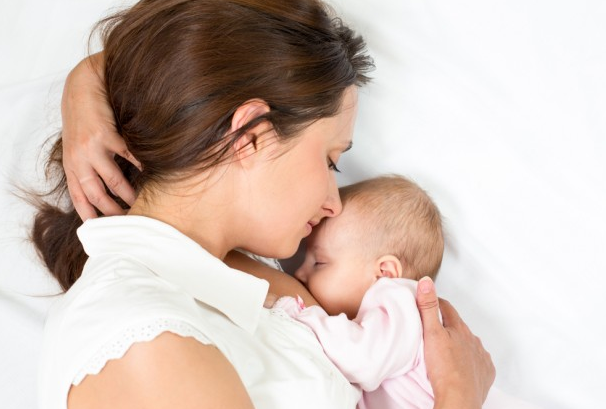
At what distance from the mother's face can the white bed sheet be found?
332mm

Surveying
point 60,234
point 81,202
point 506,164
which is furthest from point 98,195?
point 506,164

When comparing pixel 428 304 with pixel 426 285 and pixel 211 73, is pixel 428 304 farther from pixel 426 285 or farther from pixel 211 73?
pixel 211 73

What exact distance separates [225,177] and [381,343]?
0.45 metres

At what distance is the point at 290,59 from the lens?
1.42 meters

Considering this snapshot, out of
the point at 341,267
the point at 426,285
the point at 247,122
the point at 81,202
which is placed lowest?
the point at 81,202

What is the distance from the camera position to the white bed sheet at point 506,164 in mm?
1748

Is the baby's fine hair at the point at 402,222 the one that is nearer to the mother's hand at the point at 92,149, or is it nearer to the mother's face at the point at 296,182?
the mother's face at the point at 296,182

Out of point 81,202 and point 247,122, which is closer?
point 247,122

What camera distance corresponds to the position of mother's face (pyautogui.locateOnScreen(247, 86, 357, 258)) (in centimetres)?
146

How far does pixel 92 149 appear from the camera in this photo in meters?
1.58

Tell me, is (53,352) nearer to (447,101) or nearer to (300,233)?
(300,233)

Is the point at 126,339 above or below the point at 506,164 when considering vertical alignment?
below

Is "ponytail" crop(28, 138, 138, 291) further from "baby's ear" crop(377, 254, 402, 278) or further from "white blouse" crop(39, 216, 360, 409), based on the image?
"baby's ear" crop(377, 254, 402, 278)

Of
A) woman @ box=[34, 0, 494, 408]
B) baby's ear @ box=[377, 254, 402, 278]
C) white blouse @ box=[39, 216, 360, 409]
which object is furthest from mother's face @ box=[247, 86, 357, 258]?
baby's ear @ box=[377, 254, 402, 278]
